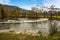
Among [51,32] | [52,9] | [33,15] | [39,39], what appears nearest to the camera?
[39,39]

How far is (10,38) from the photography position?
36.3 ft

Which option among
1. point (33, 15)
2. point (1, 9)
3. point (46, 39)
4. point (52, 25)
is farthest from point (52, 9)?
point (33, 15)

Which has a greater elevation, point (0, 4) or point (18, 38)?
point (0, 4)

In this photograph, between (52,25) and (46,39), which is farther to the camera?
(52,25)

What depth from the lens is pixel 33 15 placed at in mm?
31391

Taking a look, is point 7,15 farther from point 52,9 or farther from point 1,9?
point 52,9

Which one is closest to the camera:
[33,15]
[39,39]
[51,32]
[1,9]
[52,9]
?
[39,39]

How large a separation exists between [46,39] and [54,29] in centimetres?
334

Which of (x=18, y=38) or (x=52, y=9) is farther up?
(x=52, y=9)

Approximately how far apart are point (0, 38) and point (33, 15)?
2052cm

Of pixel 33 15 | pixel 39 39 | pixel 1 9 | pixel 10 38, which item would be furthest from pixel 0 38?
pixel 33 15

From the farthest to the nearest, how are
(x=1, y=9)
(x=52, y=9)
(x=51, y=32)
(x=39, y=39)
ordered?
(x=1, y=9)
(x=52, y=9)
(x=51, y=32)
(x=39, y=39)

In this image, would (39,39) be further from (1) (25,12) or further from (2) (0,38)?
(1) (25,12)

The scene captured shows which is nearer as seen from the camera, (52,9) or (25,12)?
(52,9)
